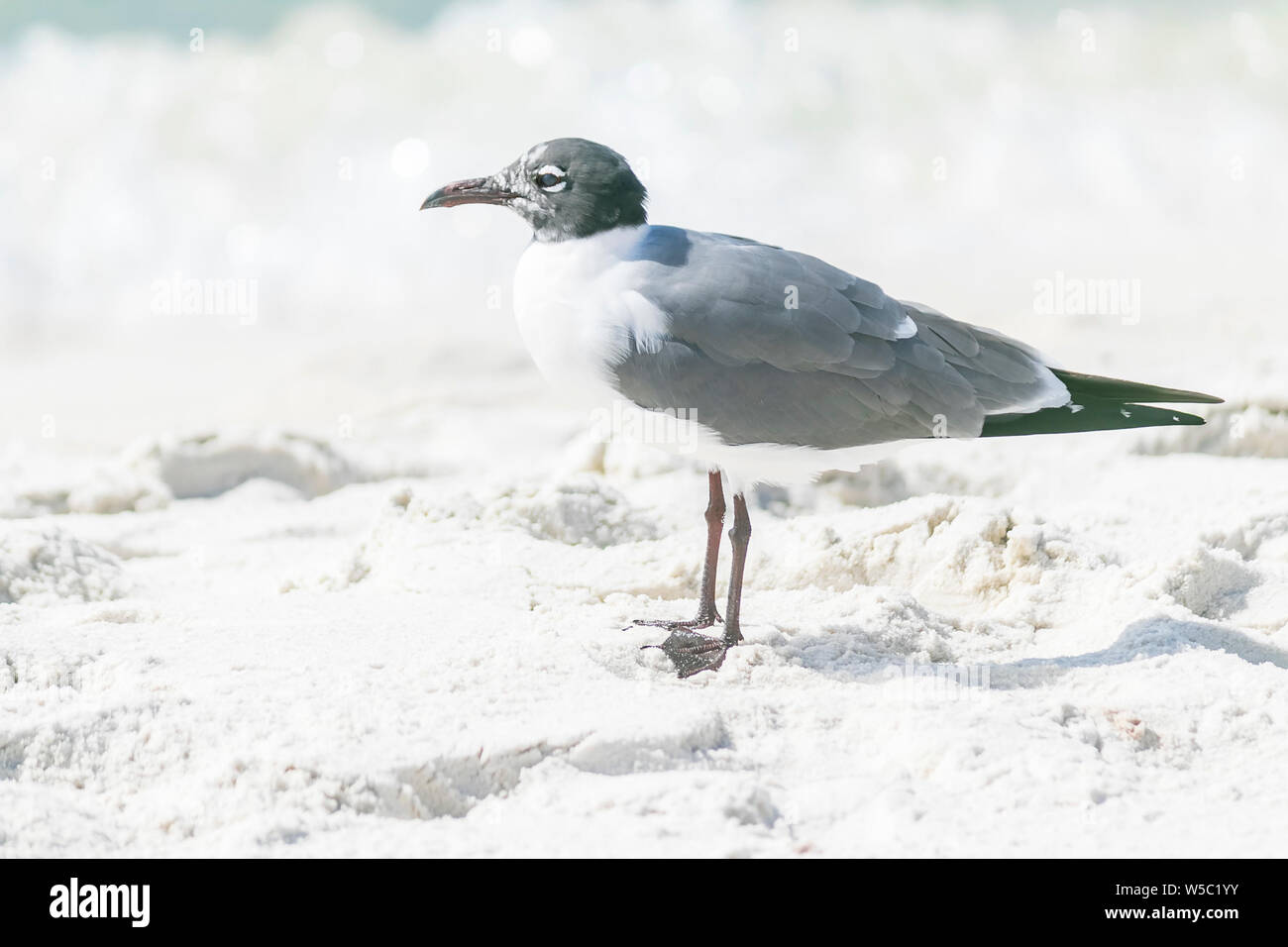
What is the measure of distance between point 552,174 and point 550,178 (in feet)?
0.04

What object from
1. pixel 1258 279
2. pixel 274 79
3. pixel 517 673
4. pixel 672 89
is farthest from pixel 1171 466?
pixel 274 79

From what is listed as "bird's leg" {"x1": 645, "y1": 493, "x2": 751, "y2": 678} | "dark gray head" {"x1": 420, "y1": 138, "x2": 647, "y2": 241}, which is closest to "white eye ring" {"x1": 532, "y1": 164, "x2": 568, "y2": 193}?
"dark gray head" {"x1": 420, "y1": 138, "x2": 647, "y2": 241}

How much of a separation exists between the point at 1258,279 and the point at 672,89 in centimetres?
614

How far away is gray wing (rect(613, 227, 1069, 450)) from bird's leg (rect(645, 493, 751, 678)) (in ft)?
1.11

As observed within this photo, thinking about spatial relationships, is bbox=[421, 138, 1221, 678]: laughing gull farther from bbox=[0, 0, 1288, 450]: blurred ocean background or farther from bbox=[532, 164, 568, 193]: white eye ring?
bbox=[0, 0, 1288, 450]: blurred ocean background

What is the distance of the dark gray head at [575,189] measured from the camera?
3455 mm

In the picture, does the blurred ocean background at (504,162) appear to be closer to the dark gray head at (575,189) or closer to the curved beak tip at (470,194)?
the curved beak tip at (470,194)

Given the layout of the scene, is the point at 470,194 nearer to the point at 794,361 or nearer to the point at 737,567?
the point at 794,361

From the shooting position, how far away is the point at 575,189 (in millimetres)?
3463

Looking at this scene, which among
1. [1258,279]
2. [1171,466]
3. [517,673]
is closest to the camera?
[517,673]

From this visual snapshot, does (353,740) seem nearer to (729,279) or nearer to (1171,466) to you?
(729,279)

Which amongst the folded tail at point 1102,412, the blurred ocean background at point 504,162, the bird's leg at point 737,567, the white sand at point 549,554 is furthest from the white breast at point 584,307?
the blurred ocean background at point 504,162

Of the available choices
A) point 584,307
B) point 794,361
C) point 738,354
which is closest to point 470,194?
point 584,307

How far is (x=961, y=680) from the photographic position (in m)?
3.22
